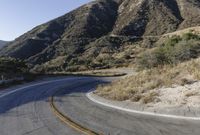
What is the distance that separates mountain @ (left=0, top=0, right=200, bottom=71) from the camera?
109188 millimetres

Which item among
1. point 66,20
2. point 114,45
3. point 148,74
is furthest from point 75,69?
point 66,20

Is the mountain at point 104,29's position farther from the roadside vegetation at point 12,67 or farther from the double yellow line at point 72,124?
the double yellow line at point 72,124

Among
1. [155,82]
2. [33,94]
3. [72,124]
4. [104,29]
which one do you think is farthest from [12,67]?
[104,29]

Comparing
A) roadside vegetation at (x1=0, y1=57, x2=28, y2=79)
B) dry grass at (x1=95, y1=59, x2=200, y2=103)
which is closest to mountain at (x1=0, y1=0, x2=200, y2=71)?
roadside vegetation at (x1=0, y1=57, x2=28, y2=79)

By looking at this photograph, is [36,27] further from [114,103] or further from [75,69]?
[114,103]

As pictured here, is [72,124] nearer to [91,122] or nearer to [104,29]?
[91,122]

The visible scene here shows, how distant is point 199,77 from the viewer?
16812mm

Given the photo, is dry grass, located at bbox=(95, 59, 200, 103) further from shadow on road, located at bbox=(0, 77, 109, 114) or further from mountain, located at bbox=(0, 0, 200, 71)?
mountain, located at bbox=(0, 0, 200, 71)

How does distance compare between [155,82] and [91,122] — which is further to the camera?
[155,82]

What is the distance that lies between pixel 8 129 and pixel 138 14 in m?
129

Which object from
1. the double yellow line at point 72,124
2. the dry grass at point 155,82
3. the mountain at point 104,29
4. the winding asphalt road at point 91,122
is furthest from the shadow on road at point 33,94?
the mountain at point 104,29

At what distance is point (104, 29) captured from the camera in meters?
142

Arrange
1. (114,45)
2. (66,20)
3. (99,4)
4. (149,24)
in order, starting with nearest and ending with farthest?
(114,45), (149,24), (66,20), (99,4)

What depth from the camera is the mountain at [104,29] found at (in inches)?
4299
